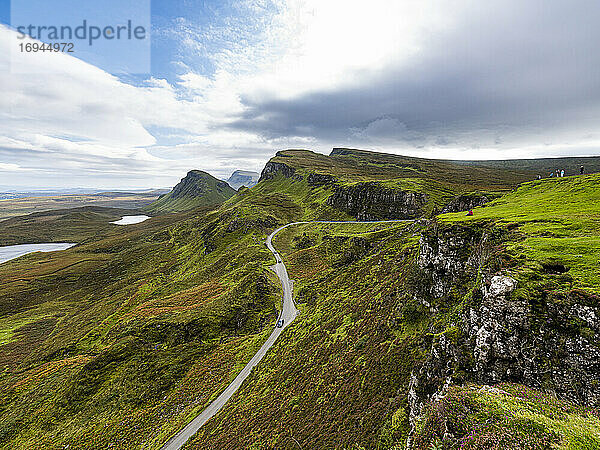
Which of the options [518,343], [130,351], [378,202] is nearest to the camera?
[518,343]

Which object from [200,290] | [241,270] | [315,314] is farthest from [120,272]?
[315,314]

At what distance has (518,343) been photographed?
48.0ft

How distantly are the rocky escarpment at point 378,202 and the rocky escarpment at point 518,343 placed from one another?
86.3 meters

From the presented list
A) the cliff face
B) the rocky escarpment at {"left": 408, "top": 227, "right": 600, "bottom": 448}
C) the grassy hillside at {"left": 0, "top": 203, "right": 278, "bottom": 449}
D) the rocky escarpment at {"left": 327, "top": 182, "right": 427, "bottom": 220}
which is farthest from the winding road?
the rocky escarpment at {"left": 327, "top": 182, "right": 427, "bottom": 220}

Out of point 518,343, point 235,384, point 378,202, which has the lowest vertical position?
point 235,384

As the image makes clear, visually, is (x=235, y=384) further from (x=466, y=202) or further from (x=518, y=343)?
(x=466, y=202)

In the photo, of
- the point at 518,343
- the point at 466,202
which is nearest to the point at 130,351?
the point at 518,343

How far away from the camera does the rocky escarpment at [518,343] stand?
41.7 feet

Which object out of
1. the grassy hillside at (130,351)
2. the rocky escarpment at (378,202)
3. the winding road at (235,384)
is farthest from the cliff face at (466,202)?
the grassy hillside at (130,351)

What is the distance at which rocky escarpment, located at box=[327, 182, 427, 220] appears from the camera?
101 metres

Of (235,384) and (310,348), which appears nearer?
(310,348)

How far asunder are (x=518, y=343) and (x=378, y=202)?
100482 millimetres

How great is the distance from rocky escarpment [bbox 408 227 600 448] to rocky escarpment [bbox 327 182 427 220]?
86265 mm

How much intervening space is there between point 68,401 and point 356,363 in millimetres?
51443
